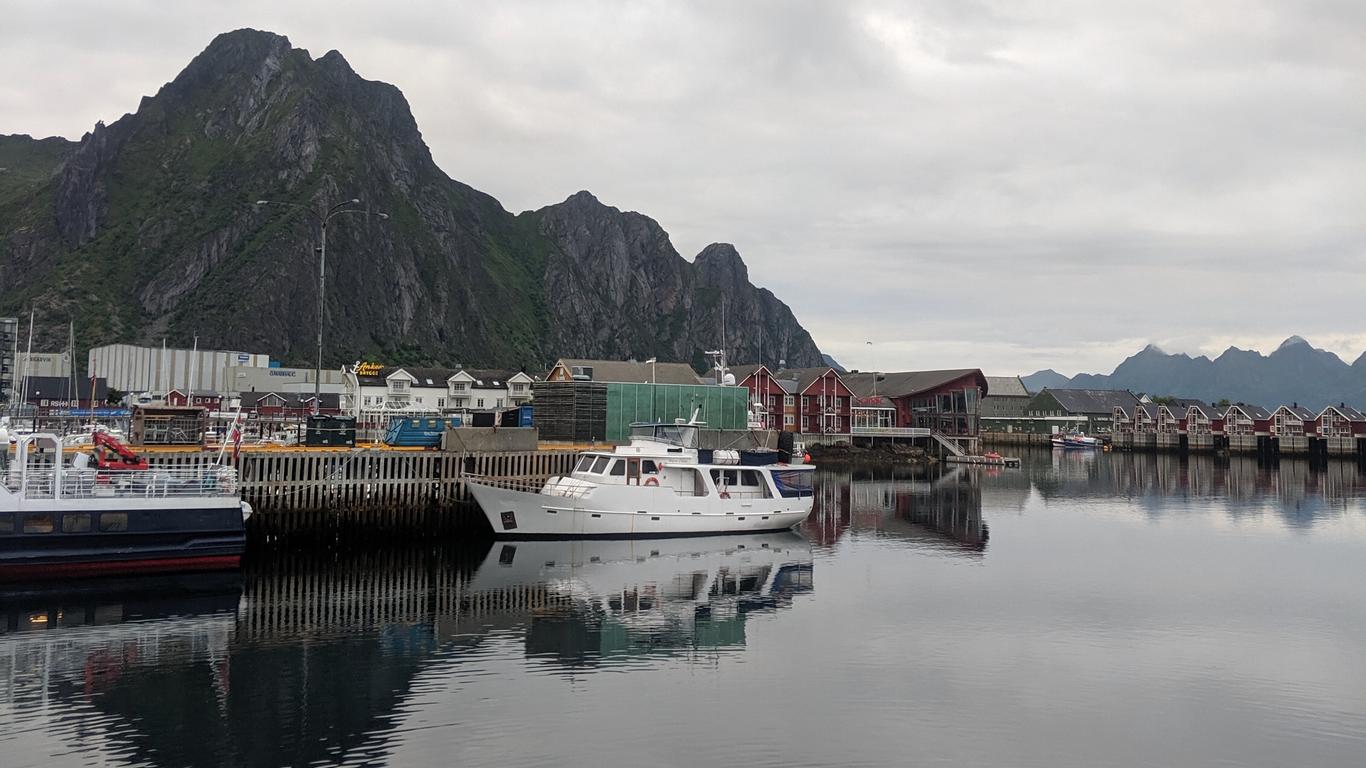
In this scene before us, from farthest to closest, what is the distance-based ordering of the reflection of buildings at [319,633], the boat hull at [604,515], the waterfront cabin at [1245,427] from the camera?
the waterfront cabin at [1245,427], the boat hull at [604,515], the reflection of buildings at [319,633]

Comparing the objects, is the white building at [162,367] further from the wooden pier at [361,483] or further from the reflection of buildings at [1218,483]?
the reflection of buildings at [1218,483]

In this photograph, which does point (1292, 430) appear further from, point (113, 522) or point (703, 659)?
point (113, 522)

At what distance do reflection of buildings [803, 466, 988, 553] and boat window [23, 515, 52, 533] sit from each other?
3343 cm

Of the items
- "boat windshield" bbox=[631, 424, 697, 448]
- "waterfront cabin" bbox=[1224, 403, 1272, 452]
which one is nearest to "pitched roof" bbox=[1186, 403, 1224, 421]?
"waterfront cabin" bbox=[1224, 403, 1272, 452]

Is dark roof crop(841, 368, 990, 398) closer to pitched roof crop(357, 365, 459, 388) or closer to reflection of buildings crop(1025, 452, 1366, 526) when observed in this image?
reflection of buildings crop(1025, 452, 1366, 526)

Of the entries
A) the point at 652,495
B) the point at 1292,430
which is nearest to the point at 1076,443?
the point at 1292,430

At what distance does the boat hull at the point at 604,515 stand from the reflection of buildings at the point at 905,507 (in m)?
6.28

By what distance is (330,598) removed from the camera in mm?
30562

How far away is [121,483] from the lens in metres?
31.9

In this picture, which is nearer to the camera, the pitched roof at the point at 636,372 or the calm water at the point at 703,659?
the calm water at the point at 703,659

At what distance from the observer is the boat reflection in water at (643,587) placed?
2633cm

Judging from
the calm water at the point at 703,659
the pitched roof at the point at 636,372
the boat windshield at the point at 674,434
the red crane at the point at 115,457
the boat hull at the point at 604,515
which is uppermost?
the pitched roof at the point at 636,372

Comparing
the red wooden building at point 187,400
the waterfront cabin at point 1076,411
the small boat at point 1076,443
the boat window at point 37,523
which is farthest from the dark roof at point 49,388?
the waterfront cabin at point 1076,411

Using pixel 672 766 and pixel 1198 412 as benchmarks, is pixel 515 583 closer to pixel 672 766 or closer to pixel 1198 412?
pixel 672 766
